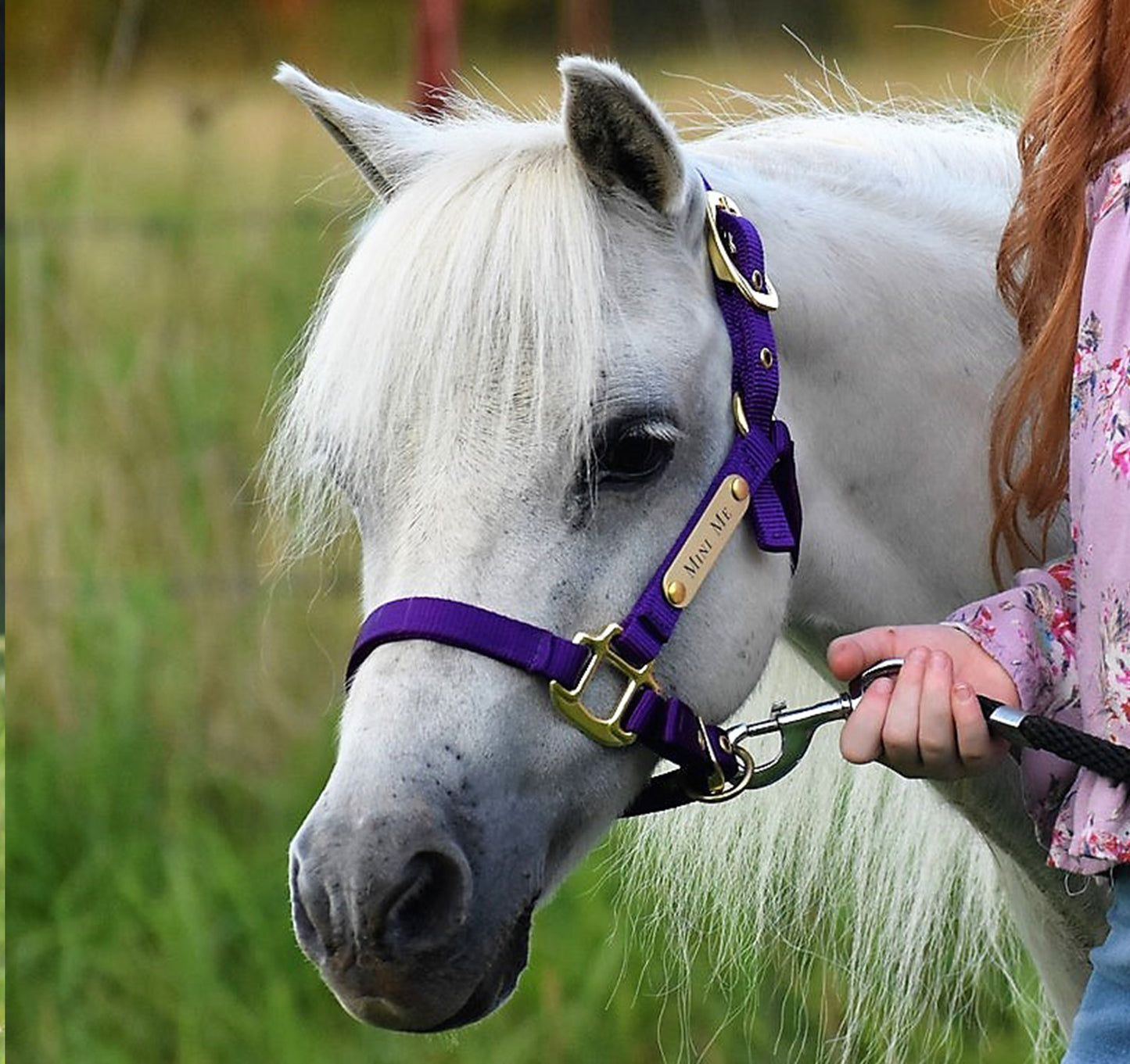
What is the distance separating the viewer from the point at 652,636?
5.07ft

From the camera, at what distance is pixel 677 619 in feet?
5.14

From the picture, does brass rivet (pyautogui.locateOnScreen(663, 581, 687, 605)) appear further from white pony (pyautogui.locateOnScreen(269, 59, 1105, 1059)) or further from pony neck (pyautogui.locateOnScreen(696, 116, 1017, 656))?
pony neck (pyautogui.locateOnScreen(696, 116, 1017, 656))

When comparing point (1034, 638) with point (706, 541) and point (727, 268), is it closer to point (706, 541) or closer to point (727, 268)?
point (706, 541)

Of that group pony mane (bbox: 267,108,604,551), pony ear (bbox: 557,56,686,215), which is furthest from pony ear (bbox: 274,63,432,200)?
pony ear (bbox: 557,56,686,215)

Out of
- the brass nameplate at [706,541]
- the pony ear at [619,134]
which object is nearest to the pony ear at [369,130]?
the pony ear at [619,134]

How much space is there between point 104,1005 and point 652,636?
2.33 meters

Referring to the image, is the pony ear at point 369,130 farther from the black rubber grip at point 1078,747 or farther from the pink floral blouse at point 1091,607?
the black rubber grip at point 1078,747

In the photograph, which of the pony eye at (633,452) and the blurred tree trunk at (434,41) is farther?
the blurred tree trunk at (434,41)

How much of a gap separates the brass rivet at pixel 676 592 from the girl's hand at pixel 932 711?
18 cm

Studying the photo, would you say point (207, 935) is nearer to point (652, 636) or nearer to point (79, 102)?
point (652, 636)

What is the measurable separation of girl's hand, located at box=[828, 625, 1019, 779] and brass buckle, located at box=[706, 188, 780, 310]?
0.35 m

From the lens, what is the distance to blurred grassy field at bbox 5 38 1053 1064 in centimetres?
326

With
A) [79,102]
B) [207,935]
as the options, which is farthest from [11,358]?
[207,935]

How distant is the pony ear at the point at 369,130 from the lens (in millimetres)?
1784
